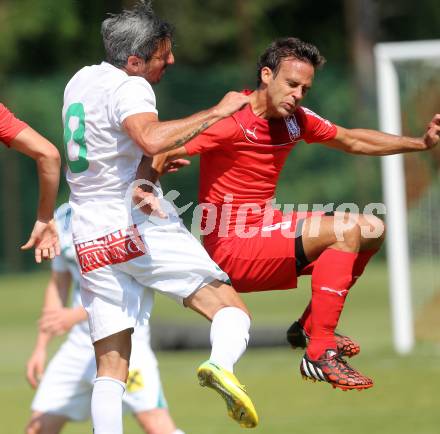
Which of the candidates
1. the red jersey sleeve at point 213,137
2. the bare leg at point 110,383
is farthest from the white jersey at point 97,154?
the bare leg at point 110,383

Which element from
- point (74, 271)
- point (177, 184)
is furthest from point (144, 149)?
point (177, 184)

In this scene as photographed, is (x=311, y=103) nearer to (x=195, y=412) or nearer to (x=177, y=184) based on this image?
(x=177, y=184)

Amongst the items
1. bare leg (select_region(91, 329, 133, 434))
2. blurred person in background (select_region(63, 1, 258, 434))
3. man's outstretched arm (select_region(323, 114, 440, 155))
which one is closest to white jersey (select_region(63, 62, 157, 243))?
blurred person in background (select_region(63, 1, 258, 434))

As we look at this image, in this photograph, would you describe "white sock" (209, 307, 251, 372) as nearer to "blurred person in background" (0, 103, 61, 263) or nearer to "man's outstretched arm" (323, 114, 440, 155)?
"blurred person in background" (0, 103, 61, 263)

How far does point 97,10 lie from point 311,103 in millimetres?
6699

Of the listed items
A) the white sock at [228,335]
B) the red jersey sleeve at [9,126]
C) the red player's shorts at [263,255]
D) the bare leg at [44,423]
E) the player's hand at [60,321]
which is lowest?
the bare leg at [44,423]

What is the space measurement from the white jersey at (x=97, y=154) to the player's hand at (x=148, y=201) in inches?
7.6

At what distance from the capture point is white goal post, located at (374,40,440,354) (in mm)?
13539

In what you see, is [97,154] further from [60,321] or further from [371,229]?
[60,321]

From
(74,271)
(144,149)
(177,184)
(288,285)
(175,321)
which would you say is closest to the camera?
(144,149)

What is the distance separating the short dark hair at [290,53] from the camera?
6.29 metres

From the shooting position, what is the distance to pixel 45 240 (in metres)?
6.21

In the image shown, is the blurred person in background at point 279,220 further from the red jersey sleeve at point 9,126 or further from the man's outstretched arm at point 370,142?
the red jersey sleeve at point 9,126

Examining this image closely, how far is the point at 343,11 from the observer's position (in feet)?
97.1
